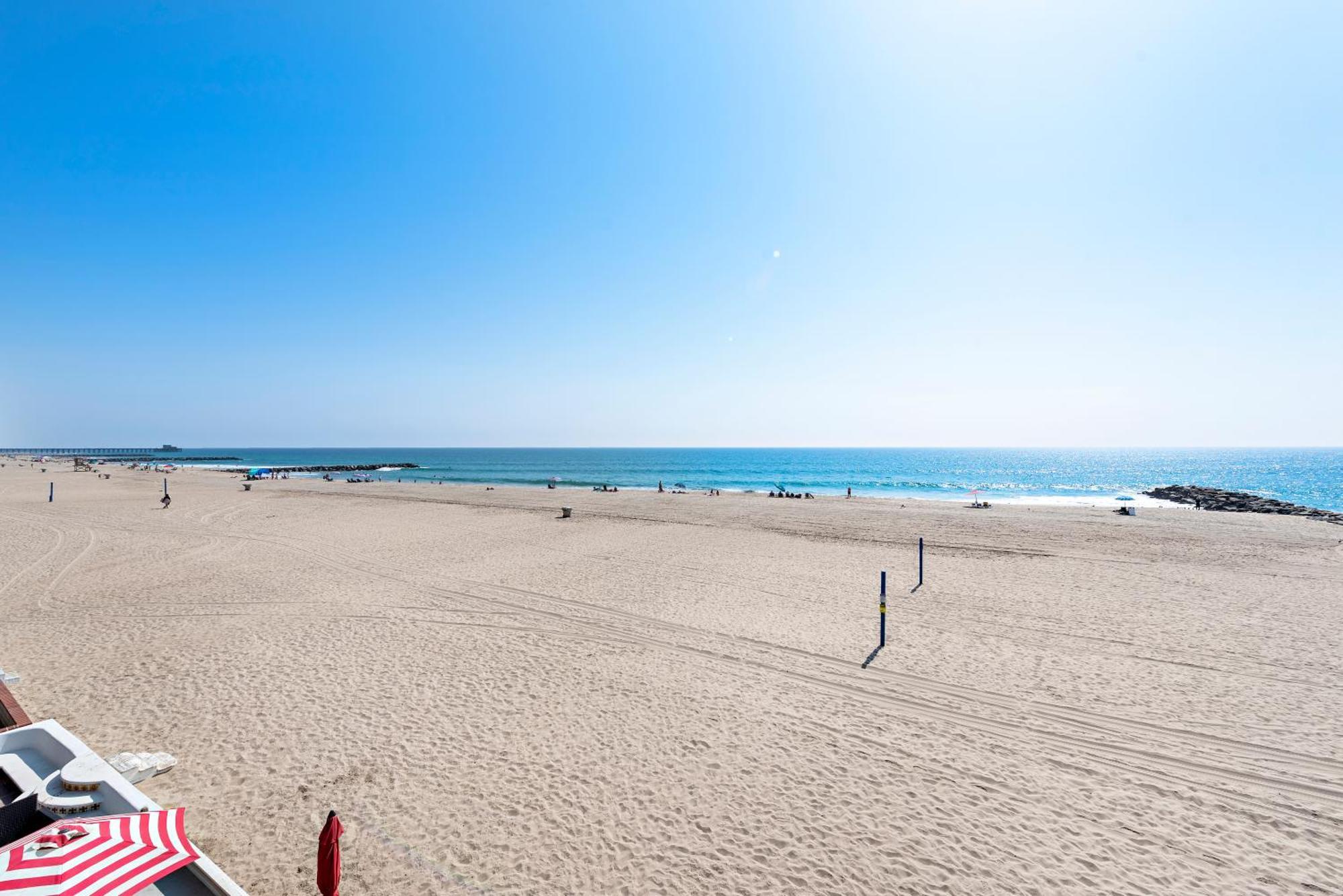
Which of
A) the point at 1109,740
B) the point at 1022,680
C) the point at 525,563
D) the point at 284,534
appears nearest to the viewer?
the point at 1109,740

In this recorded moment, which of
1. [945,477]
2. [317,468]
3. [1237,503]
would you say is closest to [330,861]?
[1237,503]

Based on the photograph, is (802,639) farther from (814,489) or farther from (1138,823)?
(814,489)

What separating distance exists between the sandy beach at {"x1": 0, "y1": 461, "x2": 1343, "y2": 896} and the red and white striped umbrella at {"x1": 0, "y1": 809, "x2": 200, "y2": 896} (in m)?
1.54

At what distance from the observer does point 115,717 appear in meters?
7.66

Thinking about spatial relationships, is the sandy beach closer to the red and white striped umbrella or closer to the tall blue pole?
the tall blue pole

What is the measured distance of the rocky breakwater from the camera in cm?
3491

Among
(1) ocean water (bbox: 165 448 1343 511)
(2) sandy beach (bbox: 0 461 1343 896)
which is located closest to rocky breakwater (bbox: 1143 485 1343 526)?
(1) ocean water (bbox: 165 448 1343 511)

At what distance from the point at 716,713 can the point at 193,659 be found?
32.3 feet

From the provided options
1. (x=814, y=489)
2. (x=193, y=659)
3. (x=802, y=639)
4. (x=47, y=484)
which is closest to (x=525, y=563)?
(x=193, y=659)

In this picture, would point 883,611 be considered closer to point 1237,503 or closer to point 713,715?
point 713,715

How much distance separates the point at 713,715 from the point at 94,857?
260 inches

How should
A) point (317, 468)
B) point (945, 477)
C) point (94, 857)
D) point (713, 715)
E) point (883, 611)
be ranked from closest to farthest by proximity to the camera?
1. point (94, 857)
2. point (713, 715)
3. point (883, 611)
4. point (945, 477)
5. point (317, 468)

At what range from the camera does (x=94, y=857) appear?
3537mm

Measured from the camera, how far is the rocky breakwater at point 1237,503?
115 ft
